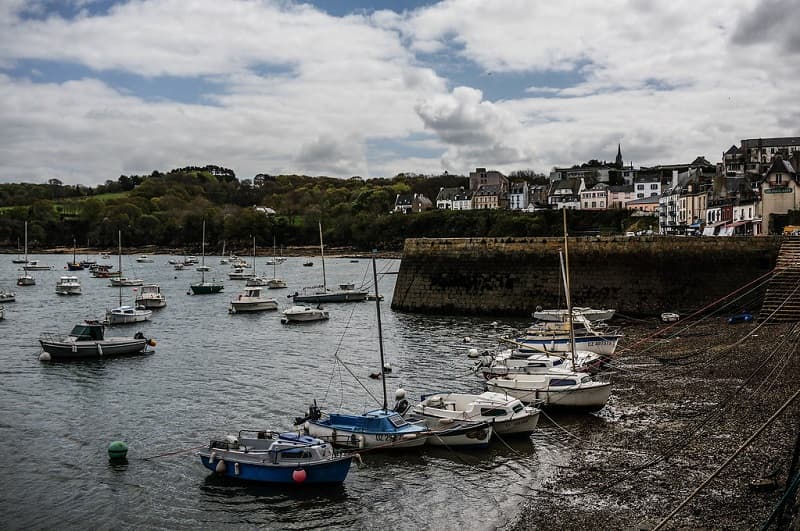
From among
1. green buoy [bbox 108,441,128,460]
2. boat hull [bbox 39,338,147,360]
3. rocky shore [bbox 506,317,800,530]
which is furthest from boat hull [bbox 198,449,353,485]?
boat hull [bbox 39,338,147,360]

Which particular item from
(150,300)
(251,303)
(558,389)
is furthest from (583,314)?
(150,300)

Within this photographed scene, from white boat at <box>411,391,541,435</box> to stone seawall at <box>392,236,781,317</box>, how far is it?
24588 millimetres

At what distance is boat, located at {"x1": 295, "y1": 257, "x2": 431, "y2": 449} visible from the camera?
20344 millimetres

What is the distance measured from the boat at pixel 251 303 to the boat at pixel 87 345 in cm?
1772

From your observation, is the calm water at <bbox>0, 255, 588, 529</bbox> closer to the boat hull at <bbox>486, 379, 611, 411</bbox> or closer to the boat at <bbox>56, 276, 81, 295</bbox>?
the boat hull at <bbox>486, 379, 611, 411</bbox>

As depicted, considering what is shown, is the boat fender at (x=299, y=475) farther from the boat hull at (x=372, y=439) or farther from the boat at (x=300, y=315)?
the boat at (x=300, y=315)

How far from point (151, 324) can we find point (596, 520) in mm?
39098

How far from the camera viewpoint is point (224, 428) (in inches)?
915

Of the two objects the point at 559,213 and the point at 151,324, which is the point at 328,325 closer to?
the point at 151,324

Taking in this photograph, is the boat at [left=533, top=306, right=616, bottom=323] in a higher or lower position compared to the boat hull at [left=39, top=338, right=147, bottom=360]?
higher

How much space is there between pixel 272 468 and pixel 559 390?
996 centimetres

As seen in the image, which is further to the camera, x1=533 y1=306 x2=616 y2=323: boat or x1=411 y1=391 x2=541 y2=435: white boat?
x1=533 y1=306 x2=616 y2=323: boat

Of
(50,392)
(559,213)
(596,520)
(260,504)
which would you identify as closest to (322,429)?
(260,504)

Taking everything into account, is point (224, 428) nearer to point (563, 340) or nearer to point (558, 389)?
point (558, 389)
